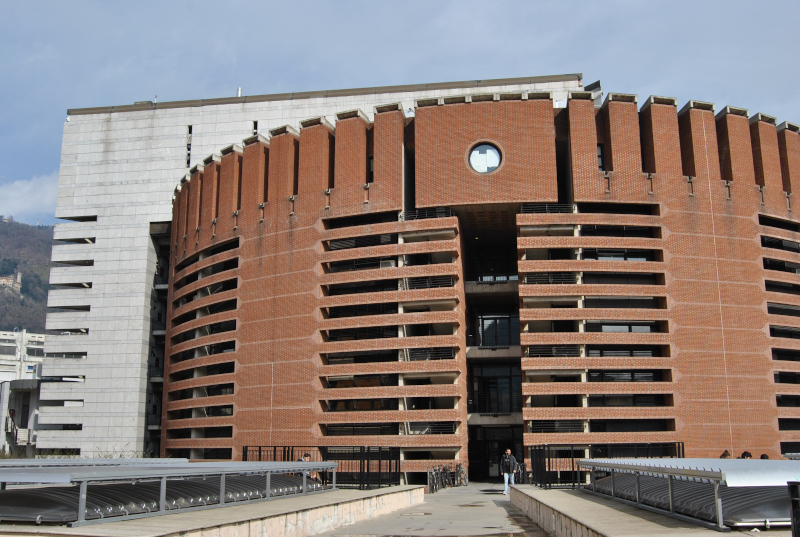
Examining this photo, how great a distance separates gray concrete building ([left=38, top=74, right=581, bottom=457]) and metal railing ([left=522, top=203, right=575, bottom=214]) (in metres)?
23.4

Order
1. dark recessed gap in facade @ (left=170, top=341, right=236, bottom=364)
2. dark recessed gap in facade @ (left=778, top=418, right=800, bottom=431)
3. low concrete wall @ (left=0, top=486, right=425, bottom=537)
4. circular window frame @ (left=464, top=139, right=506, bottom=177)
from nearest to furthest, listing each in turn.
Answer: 1. low concrete wall @ (left=0, top=486, right=425, bottom=537)
2. dark recessed gap in facade @ (left=778, top=418, right=800, bottom=431)
3. circular window frame @ (left=464, top=139, right=506, bottom=177)
4. dark recessed gap in facade @ (left=170, top=341, right=236, bottom=364)

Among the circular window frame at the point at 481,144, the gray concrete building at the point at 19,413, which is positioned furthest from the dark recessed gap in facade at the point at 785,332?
the gray concrete building at the point at 19,413

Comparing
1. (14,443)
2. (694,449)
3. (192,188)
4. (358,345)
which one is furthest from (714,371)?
(14,443)

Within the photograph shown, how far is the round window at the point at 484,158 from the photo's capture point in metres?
46.8

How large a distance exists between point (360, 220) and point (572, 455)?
28.8 meters

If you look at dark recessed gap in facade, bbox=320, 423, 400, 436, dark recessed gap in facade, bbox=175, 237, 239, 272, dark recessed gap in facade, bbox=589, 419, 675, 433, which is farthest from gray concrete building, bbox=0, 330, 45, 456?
dark recessed gap in facade, bbox=589, 419, 675, 433

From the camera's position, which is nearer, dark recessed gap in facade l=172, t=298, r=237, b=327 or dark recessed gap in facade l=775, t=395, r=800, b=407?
dark recessed gap in facade l=775, t=395, r=800, b=407

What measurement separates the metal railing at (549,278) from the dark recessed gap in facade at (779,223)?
1409 cm

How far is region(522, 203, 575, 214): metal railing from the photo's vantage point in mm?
46844

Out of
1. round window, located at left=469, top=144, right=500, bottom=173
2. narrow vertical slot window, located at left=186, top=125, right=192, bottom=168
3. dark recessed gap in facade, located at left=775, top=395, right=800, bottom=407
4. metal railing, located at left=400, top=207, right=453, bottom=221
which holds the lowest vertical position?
dark recessed gap in facade, located at left=775, top=395, right=800, bottom=407

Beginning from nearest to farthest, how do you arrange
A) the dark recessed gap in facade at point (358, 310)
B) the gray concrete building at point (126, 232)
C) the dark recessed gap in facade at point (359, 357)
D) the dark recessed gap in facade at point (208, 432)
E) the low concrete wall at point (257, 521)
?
the low concrete wall at point (257, 521) < the dark recessed gap in facade at point (359, 357) < the dark recessed gap in facade at point (358, 310) < the dark recessed gap in facade at point (208, 432) < the gray concrete building at point (126, 232)

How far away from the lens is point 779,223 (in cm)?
4981

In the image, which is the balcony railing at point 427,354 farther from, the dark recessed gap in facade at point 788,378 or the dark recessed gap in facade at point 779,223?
the dark recessed gap in facade at point 779,223

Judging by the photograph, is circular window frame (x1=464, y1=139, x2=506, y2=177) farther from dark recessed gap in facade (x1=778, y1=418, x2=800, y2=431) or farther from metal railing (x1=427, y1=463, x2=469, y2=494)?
dark recessed gap in facade (x1=778, y1=418, x2=800, y2=431)
